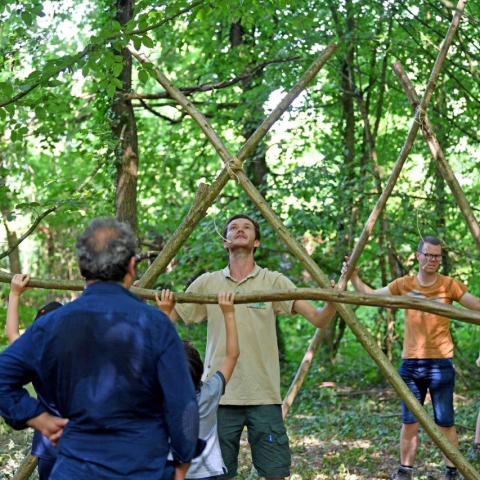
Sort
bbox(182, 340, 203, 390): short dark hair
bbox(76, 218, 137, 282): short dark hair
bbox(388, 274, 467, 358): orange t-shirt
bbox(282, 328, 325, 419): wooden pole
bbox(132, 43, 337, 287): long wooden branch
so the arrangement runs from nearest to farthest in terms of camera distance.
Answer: bbox(76, 218, 137, 282): short dark hair, bbox(182, 340, 203, 390): short dark hair, bbox(132, 43, 337, 287): long wooden branch, bbox(388, 274, 467, 358): orange t-shirt, bbox(282, 328, 325, 419): wooden pole

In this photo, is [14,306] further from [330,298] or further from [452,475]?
[452,475]

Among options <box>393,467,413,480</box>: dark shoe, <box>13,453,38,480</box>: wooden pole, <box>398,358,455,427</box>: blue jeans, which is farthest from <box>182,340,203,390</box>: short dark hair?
<box>393,467,413,480</box>: dark shoe

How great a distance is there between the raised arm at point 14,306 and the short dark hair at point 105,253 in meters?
1.12

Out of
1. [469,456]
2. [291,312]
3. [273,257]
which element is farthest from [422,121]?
[273,257]

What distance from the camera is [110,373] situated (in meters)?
2.48

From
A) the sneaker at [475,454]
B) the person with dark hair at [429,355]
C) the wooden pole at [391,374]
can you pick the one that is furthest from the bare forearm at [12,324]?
the sneaker at [475,454]

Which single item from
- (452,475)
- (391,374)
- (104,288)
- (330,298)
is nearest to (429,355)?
(452,475)

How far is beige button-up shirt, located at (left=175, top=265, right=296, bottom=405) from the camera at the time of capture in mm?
4465

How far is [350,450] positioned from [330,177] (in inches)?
149

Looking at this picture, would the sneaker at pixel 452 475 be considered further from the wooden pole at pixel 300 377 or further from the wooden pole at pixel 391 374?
the wooden pole at pixel 300 377

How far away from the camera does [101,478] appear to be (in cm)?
246

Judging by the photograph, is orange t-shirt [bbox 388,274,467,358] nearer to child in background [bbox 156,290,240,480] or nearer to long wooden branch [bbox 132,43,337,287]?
long wooden branch [bbox 132,43,337,287]

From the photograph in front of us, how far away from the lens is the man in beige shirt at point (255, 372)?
4461mm

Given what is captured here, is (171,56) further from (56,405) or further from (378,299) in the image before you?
(56,405)
